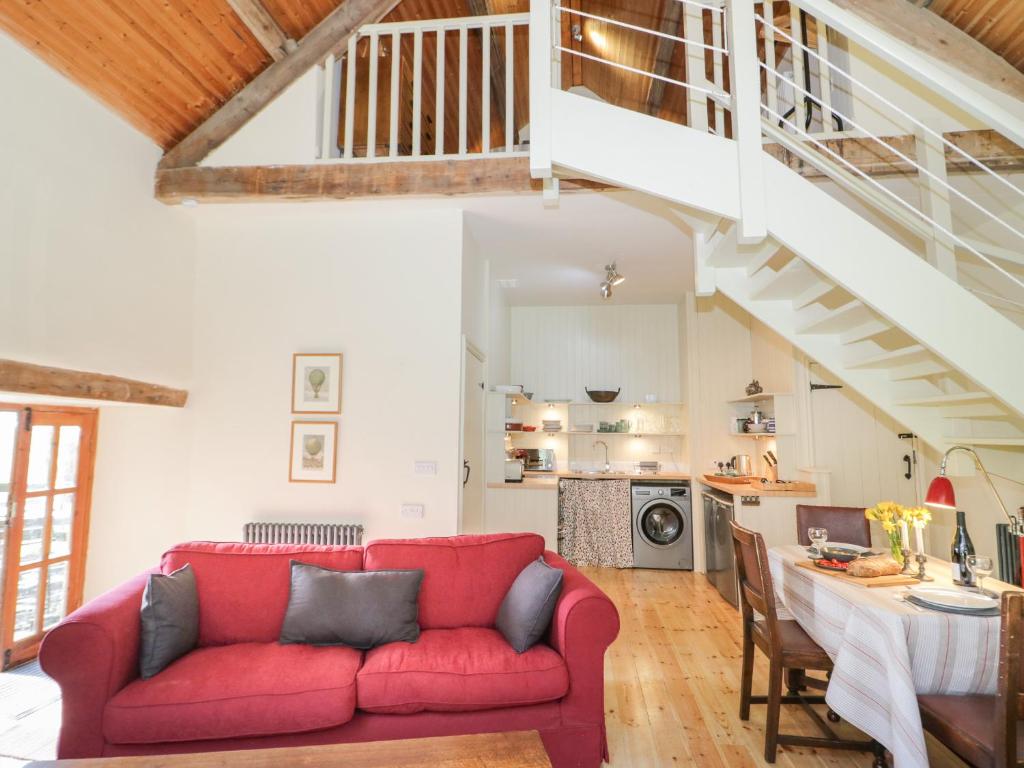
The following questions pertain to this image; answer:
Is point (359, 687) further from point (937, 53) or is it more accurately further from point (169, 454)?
point (937, 53)

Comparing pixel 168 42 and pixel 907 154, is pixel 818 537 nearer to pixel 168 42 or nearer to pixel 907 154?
pixel 907 154

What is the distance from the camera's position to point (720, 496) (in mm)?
4863

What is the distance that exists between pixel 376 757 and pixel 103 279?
10.8ft

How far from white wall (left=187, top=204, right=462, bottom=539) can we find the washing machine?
2.62 meters

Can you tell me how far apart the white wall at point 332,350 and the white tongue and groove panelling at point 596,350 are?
3038 mm

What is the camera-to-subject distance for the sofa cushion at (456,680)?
2141mm

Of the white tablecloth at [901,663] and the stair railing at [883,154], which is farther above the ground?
the stair railing at [883,154]

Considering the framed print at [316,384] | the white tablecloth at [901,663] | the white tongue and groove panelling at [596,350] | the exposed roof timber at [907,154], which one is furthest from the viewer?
the white tongue and groove panelling at [596,350]

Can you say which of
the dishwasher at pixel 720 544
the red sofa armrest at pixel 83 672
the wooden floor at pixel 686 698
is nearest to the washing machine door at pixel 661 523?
the dishwasher at pixel 720 544

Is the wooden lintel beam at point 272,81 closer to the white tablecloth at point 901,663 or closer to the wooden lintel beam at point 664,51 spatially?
the wooden lintel beam at point 664,51

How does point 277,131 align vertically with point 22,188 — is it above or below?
above

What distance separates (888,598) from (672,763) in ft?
3.77

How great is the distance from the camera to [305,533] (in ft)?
12.5

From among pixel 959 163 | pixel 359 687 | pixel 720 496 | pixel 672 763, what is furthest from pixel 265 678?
pixel 959 163
